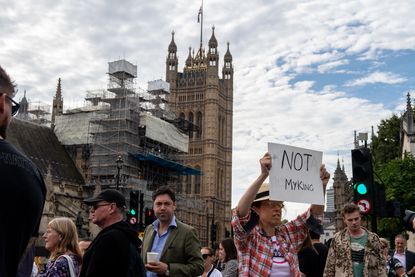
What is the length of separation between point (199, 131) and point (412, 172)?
55282 mm

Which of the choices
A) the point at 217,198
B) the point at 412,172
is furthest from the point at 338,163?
the point at 412,172

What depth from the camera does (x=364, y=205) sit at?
9.37m

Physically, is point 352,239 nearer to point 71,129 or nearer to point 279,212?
point 279,212

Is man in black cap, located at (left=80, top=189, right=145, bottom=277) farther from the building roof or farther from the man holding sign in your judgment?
the building roof

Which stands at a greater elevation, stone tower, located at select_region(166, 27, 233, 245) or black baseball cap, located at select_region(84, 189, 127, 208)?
stone tower, located at select_region(166, 27, 233, 245)

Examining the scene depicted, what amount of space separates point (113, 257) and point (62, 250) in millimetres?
1016

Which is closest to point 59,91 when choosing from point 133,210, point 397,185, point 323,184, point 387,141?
point 387,141

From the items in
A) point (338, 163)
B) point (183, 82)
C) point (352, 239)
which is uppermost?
point (183, 82)

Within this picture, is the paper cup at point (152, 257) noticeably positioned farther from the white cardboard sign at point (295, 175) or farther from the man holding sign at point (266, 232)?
the white cardboard sign at point (295, 175)

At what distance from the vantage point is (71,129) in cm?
5538

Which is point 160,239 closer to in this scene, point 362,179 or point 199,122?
point 362,179

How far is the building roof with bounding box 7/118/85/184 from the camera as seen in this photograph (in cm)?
4784

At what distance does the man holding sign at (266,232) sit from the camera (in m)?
4.35

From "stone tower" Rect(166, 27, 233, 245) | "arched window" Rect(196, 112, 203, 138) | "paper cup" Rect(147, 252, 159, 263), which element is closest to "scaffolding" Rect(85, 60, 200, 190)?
"stone tower" Rect(166, 27, 233, 245)
